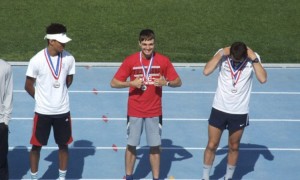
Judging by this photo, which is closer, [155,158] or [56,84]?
[56,84]

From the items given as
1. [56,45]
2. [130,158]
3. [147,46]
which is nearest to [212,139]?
[130,158]

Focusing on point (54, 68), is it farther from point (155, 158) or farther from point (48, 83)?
point (155, 158)

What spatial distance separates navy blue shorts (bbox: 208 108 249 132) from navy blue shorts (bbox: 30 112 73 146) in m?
1.87

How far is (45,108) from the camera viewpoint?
8.50 meters

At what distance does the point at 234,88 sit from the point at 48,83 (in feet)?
7.70

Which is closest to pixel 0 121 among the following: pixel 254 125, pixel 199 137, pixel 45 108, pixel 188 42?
pixel 45 108

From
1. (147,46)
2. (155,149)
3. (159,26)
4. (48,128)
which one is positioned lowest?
(155,149)

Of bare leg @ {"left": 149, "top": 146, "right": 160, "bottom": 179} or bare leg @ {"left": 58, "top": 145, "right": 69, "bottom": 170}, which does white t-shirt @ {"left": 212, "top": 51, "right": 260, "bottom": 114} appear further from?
bare leg @ {"left": 58, "top": 145, "right": 69, "bottom": 170}

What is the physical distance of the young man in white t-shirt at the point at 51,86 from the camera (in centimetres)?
838

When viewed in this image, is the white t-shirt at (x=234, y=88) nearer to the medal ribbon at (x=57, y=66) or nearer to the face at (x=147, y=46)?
the face at (x=147, y=46)

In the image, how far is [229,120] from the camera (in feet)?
29.0

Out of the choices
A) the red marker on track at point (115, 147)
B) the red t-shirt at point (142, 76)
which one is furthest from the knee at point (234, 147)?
the red marker on track at point (115, 147)

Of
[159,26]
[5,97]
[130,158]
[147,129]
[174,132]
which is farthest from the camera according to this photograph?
[159,26]

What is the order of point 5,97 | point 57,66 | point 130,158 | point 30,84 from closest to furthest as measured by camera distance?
point 5,97 → point 57,66 → point 30,84 → point 130,158
